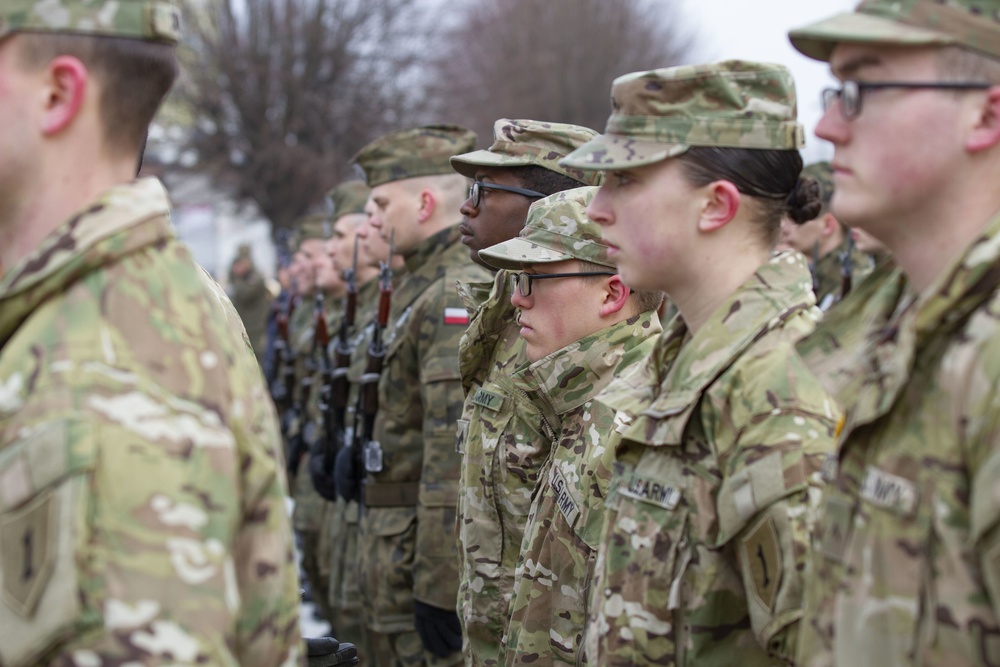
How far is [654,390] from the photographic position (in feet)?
9.19

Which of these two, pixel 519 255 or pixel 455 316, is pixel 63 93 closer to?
pixel 519 255

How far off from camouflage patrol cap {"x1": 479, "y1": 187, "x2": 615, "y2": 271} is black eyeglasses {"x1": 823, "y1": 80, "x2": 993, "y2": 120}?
63.6 inches

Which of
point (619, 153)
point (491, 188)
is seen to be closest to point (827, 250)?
point (491, 188)

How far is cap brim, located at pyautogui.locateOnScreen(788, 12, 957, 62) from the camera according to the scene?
200cm

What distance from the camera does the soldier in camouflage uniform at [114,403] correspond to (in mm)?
1755

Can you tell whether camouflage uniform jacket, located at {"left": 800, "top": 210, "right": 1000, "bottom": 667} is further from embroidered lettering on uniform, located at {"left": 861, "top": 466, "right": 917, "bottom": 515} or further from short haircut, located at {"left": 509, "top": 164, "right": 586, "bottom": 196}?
short haircut, located at {"left": 509, "top": 164, "right": 586, "bottom": 196}

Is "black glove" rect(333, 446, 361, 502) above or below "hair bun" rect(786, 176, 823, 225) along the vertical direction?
below

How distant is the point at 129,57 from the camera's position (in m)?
2.04

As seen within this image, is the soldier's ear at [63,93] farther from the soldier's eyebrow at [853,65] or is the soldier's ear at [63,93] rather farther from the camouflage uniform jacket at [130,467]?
the soldier's eyebrow at [853,65]

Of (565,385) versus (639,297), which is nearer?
(565,385)

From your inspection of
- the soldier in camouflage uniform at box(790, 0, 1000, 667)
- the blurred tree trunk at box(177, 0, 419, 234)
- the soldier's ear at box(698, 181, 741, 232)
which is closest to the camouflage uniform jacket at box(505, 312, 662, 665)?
the soldier's ear at box(698, 181, 741, 232)

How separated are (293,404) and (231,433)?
8.34 meters

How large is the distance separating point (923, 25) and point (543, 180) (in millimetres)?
2723

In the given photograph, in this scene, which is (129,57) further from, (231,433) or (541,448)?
(541,448)
